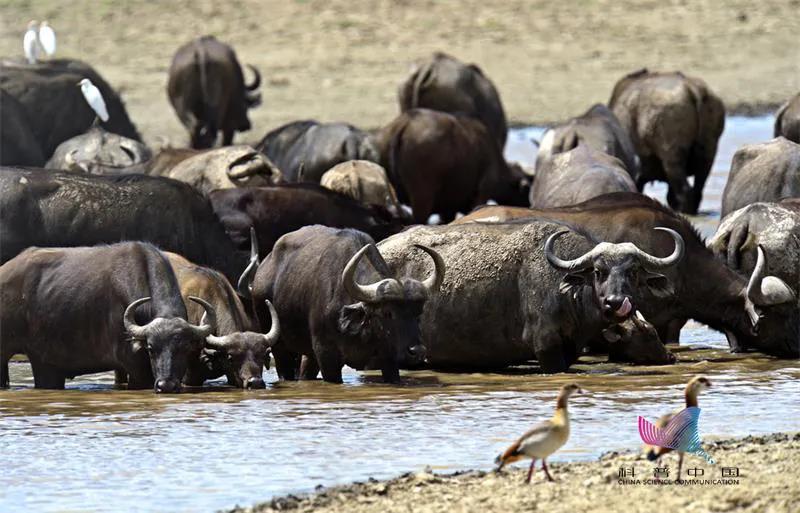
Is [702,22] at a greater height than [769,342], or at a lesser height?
greater

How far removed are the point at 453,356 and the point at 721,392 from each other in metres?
2.33

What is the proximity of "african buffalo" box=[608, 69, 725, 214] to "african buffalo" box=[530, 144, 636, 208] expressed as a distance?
4.86 metres

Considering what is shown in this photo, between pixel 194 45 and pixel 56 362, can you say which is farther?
pixel 194 45

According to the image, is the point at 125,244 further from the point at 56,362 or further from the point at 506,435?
the point at 506,435

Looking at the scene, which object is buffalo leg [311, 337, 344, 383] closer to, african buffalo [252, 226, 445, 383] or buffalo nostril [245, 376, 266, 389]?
african buffalo [252, 226, 445, 383]

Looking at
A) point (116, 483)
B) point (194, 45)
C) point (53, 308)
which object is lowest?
point (116, 483)

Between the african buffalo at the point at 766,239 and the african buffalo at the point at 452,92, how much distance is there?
37.2 feet

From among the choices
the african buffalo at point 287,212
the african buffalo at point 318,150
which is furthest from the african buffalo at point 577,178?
the african buffalo at point 318,150

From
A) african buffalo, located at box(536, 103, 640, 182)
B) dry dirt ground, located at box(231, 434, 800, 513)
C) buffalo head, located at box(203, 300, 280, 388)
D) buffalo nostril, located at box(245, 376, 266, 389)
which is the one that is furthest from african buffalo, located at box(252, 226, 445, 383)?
african buffalo, located at box(536, 103, 640, 182)

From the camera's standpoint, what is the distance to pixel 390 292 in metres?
11.5

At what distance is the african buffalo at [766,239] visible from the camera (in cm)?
1338

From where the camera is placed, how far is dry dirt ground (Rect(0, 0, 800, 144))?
105 ft

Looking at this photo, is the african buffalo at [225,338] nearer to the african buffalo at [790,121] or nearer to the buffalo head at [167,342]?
the buffalo head at [167,342]

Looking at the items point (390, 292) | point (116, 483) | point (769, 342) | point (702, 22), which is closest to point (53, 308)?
point (390, 292)
